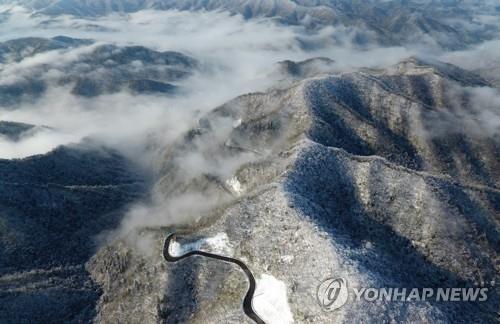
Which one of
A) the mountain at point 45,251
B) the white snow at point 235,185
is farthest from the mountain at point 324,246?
the mountain at point 45,251

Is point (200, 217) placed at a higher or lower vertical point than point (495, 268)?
lower

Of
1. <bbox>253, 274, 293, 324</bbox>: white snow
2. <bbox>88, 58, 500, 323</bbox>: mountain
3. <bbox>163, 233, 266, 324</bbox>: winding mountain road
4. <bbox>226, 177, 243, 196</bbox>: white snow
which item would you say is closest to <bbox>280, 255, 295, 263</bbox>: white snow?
<bbox>88, 58, 500, 323</bbox>: mountain

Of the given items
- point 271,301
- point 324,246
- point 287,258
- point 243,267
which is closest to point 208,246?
point 243,267

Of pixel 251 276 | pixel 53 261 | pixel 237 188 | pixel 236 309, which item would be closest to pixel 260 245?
pixel 251 276

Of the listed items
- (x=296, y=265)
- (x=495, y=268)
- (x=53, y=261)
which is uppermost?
(x=296, y=265)

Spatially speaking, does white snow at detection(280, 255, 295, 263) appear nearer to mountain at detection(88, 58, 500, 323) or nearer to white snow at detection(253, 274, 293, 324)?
mountain at detection(88, 58, 500, 323)

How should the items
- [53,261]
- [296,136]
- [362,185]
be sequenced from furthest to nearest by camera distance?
1. [296,136]
2. [53,261]
3. [362,185]

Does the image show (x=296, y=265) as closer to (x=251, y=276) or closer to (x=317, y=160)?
(x=251, y=276)

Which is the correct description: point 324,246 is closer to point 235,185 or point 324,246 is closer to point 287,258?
point 287,258
